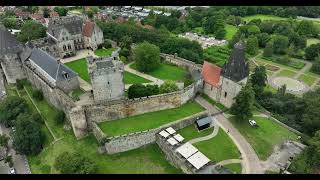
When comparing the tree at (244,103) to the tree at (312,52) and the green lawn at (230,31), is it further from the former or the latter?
the green lawn at (230,31)

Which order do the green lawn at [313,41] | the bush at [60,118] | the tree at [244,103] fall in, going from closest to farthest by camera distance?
1. the tree at [244,103]
2. the bush at [60,118]
3. the green lawn at [313,41]

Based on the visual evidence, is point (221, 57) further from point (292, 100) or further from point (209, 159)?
point (209, 159)

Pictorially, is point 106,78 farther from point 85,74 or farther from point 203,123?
point 203,123

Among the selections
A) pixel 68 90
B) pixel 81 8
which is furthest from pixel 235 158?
pixel 81 8

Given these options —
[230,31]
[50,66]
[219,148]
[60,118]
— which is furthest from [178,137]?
[230,31]

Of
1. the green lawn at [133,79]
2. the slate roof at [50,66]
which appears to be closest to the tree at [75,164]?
the slate roof at [50,66]
